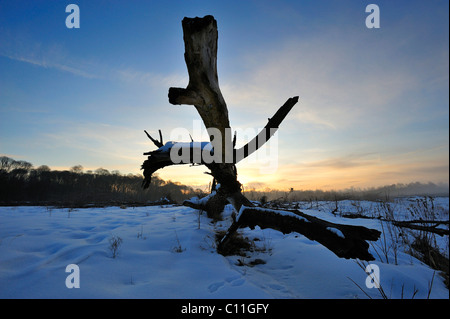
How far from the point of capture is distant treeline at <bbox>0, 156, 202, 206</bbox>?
30391mm

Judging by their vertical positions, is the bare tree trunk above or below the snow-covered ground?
above

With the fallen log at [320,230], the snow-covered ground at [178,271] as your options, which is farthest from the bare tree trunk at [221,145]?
the snow-covered ground at [178,271]

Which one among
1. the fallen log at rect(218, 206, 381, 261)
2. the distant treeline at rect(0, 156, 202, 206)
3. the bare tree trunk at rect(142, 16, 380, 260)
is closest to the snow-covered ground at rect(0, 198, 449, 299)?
the fallen log at rect(218, 206, 381, 261)

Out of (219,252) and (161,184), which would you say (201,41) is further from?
(161,184)

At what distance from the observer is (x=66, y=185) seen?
43.4m

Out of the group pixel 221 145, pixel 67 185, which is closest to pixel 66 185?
pixel 67 185

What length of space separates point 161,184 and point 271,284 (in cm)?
6477

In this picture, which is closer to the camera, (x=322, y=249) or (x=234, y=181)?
(x=322, y=249)

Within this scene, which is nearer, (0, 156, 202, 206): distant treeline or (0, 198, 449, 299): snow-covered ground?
(0, 198, 449, 299): snow-covered ground

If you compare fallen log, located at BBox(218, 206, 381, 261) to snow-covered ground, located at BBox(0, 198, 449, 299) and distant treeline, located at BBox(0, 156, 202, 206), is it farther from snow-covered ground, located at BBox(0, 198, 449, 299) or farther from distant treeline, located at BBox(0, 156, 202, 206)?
distant treeline, located at BBox(0, 156, 202, 206)

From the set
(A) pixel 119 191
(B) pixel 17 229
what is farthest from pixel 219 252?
(A) pixel 119 191

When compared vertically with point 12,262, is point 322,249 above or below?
below

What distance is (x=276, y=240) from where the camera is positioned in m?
3.42
